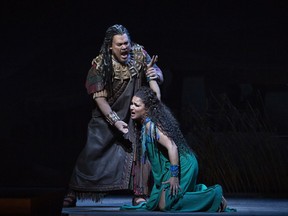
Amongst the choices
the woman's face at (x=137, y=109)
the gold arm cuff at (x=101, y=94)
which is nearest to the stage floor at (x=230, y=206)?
the woman's face at (x=137, y=109)

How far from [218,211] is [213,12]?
264cm

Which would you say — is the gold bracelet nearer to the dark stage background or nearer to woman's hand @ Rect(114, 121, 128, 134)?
woman's hand @ Rect(114, 121, 128, 134)

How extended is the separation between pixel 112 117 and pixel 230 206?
1085 millimetres

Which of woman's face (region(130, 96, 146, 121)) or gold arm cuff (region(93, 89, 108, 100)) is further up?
gold arm cuff (region(93, 89, 108, 100))

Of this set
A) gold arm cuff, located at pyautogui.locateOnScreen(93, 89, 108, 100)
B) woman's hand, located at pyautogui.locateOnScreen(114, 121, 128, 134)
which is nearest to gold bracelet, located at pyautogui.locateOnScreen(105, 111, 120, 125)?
woman's hand, located at pyautogui.locateOnScreen(114, 121, 128, 134)

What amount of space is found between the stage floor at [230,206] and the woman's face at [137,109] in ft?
1.98

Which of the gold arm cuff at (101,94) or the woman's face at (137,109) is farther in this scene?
the gold arm cuff at (101,94)

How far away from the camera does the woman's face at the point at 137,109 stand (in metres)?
5.12

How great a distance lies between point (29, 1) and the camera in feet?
24.1

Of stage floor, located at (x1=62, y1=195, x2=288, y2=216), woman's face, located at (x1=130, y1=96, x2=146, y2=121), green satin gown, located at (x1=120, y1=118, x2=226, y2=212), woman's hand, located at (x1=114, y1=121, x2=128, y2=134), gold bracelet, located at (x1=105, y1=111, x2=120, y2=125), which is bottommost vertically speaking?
stage floor, located at (x1=62, y1=195, x2=288, y2=216)

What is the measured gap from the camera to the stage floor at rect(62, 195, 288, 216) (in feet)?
16.2

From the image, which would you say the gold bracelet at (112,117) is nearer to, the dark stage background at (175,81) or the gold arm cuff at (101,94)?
the gold arm cuff at (101,94)

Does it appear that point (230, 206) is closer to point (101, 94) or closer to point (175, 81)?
point (101, 94)

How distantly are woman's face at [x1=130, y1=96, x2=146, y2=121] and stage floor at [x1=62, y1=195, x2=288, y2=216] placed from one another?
→ 60 centimetres
